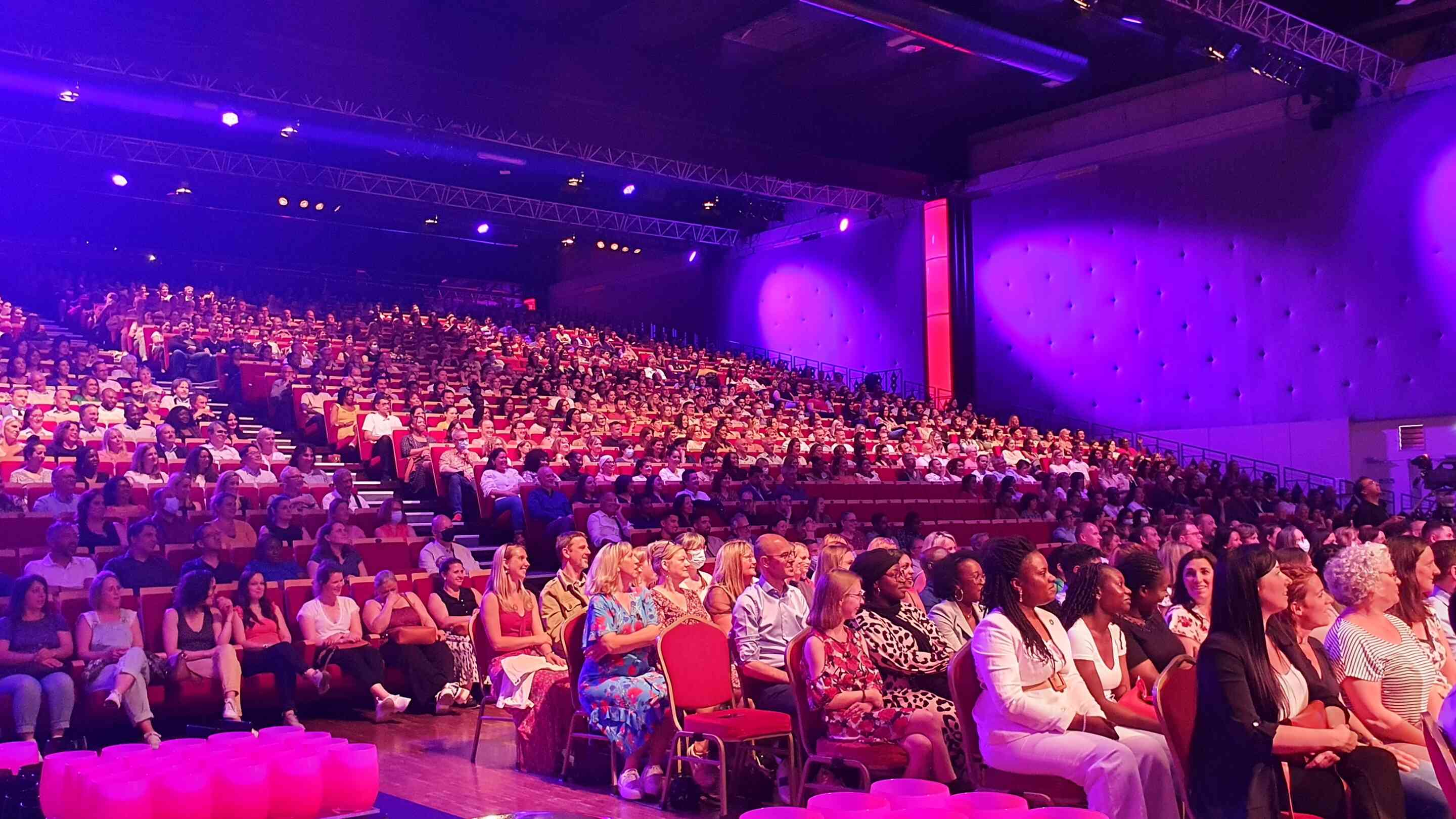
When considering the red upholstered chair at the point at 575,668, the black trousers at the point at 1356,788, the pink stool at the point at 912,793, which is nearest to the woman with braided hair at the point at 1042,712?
the black trousers at the point at 1356,788

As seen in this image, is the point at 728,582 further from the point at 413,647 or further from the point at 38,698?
the point at 38,698

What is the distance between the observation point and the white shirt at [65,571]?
19.9ft

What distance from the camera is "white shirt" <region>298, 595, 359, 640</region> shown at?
645 centimetres

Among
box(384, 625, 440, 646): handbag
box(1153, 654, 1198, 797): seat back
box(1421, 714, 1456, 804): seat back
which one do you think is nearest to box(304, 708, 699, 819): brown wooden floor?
box(384, 625, 440, 646): handbag

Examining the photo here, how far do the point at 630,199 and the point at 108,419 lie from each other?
37.7 feet

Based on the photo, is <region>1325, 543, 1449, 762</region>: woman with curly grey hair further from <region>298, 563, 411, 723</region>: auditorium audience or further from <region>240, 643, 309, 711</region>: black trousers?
<region>240, 643, 309, 711</region>: black trousers

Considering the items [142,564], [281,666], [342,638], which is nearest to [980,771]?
[281,666]

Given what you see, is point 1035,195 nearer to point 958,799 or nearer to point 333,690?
point 333,690

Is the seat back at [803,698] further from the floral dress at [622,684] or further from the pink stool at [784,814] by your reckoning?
the pink stool at [784,814]

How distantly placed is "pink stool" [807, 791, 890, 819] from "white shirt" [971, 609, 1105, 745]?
1337mm

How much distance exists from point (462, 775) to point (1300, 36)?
11723 millimetres

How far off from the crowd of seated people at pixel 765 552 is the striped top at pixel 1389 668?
0.03 ft

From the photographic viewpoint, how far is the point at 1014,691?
327cm

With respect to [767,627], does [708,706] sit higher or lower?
lower
